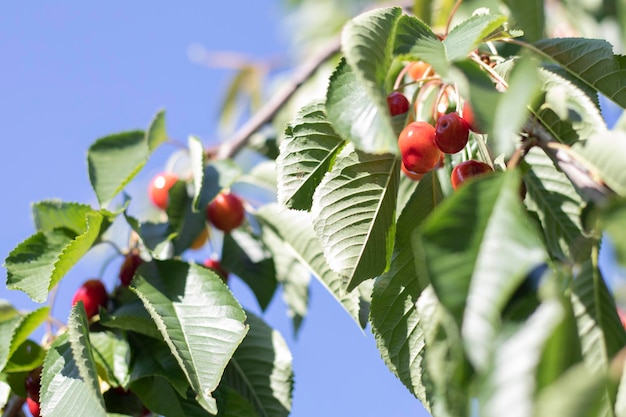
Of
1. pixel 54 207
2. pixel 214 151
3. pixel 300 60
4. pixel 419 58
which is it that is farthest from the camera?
pixel 300 60

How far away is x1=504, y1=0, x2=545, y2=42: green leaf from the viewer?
1.17 metres

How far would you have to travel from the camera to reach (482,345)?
67 centimetres

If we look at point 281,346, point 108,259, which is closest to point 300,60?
point 108,259

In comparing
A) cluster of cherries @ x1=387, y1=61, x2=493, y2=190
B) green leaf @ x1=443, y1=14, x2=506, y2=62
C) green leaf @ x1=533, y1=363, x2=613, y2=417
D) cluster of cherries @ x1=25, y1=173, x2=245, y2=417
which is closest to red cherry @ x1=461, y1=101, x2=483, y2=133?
cluster of cherries @ x1=387, y1=61, x2=493, y2=190

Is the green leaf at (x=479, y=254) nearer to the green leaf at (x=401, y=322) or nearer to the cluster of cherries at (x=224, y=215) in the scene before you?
the green leaf at (x=401, y=322)

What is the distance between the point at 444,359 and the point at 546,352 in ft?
0.54

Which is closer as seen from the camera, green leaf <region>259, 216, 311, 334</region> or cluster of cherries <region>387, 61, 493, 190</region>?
cluster of cherries <region>387, 61, 493, 190</region>

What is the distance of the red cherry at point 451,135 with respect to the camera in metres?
1.13

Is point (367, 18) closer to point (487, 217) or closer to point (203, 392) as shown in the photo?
point (487, 217)

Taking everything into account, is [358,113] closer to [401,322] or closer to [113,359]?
[401,322]

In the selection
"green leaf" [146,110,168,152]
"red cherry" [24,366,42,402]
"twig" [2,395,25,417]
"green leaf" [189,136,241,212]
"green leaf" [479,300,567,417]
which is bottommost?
"green leaf" [479,300,567,417]

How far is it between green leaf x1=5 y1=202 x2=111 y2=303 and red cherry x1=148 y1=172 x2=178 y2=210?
459 mm

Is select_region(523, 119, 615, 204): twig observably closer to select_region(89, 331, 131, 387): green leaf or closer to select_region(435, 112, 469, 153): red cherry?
select_region(435, 112, 469, 153): red cherry

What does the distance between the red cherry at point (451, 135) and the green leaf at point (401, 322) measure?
0.18 meters
